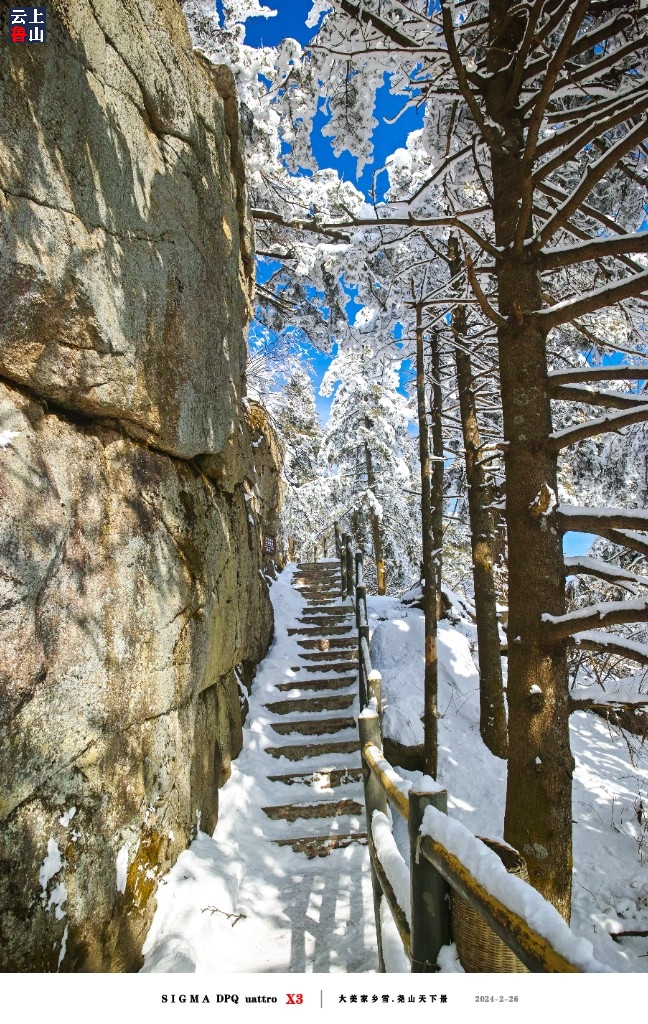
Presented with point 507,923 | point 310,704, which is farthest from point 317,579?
point 507,923

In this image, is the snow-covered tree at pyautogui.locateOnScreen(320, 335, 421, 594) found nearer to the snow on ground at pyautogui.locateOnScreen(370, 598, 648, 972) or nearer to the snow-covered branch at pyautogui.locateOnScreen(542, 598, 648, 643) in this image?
the snow on ground at pyautogui.locateOnScreen(370, 598, 648, 972)

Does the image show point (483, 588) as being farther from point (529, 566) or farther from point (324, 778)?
point (529, 566)

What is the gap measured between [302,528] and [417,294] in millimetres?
11421

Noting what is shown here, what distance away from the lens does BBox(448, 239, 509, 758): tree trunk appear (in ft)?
27.0

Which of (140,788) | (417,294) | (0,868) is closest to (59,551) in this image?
(0,868)

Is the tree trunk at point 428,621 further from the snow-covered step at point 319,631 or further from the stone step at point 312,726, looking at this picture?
the snow-covered step at point 319,631

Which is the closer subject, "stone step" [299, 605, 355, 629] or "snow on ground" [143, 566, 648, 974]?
"snow on ground" [143, 566, 648, 974]

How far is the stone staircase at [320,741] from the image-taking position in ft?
16.4

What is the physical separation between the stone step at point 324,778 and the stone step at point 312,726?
2.77ft

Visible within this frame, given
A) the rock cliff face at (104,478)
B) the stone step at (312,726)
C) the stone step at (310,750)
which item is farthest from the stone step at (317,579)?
the rock cliff face at (104,478)

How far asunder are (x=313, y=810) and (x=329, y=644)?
11.9 ft

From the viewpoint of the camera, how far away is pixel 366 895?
398 centimetres

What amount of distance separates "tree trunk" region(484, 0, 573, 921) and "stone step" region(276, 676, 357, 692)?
4.46m

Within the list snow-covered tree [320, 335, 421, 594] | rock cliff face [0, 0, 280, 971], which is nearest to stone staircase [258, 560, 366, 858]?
rock cliff face [0, 0, 280, 971]
